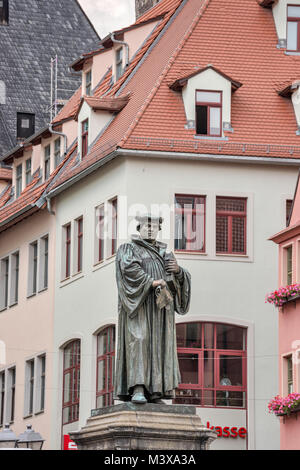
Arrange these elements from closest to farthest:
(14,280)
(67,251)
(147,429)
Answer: (147,429) < (67,251) < (14,280)

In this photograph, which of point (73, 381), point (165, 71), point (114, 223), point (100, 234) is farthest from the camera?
point (73, 381)

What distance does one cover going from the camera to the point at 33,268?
51.5 meters

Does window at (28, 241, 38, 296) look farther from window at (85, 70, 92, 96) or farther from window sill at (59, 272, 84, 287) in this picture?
window at (85, 70, 92, 96)

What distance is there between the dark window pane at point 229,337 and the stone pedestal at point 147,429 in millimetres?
23826

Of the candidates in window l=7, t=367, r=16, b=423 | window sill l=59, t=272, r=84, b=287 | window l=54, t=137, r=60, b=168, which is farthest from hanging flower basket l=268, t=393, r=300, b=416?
window l=54, t=137, r=60, b=168

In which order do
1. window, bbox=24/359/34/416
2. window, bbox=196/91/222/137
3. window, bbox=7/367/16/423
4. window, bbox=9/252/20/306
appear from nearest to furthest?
window, bbox=196/91/222/137
window, bbox=24/359/34/416
window, bbox=7/367/16/423
window, bbox=9/252/20/306

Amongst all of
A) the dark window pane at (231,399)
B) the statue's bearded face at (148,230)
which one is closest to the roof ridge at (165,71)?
the dark window pane at (231,399)

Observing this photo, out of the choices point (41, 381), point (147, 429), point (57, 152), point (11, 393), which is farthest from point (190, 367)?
point (147, 429)

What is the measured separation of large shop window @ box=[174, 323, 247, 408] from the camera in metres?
43.1

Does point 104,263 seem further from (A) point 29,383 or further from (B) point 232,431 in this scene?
(A) point 29,383

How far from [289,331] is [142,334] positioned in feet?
68.1

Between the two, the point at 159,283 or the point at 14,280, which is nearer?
the point at 159,283

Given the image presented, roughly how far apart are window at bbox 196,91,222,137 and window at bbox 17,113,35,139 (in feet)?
58.2

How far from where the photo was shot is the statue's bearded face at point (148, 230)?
20.2 meters
